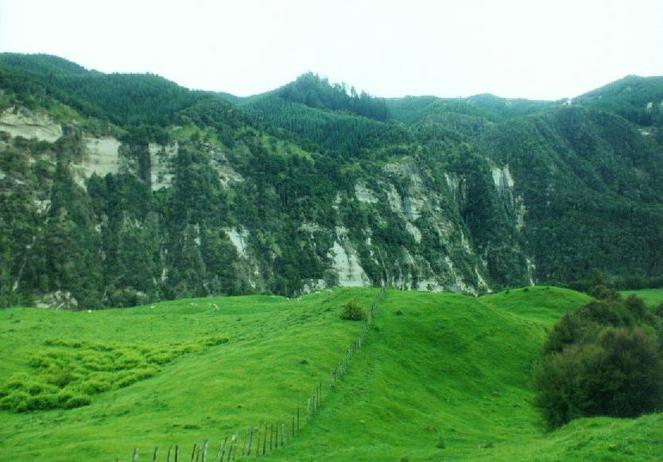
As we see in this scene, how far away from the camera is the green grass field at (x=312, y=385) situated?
30.0m

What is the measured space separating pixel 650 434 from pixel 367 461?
42.9 ft

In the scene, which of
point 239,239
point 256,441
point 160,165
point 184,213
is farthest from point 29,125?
point 256,441

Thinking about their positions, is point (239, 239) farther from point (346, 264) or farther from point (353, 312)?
point (353, 312)

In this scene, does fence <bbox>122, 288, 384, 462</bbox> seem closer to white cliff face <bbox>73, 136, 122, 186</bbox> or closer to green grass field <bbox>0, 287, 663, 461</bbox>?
green grass field <bbox>0, 287, 663, 461</bbox>

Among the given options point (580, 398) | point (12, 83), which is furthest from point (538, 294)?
point (12, 83)

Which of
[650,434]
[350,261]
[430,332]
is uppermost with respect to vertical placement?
[650,434]

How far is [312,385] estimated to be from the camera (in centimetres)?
4184

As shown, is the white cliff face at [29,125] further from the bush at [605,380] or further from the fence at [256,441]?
the bush at [605,380]

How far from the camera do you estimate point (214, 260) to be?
144000 millimetres

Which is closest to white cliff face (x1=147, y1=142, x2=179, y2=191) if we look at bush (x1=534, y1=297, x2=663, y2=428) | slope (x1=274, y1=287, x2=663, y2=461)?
slope (x1=274, y1=287, x2=663, y2=461)

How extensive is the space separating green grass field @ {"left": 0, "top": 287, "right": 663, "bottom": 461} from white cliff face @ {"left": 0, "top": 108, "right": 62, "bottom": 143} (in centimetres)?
6615

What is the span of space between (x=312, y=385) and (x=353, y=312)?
21.2 metres

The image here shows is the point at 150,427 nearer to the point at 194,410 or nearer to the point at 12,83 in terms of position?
the point at 194,410

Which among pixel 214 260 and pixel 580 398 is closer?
pixel 580 398
